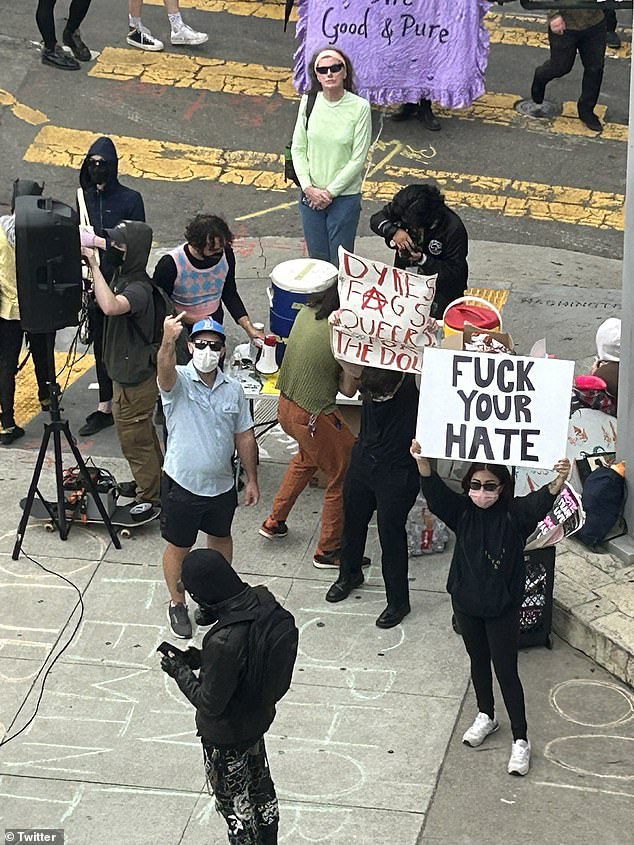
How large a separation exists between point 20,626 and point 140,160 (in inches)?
265

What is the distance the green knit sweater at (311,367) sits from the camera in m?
8.16

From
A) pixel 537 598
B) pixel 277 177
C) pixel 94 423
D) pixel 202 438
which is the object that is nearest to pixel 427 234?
pixel 202 438

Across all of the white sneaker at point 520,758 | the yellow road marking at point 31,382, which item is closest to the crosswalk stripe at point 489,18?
the yellow road marking at point 31,382

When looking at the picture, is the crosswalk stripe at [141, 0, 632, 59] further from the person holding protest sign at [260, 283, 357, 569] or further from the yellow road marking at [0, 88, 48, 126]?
the person holding protest sign at [260, 283, 357, 569]

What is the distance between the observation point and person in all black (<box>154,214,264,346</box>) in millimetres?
8742

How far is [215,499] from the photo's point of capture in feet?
25.6

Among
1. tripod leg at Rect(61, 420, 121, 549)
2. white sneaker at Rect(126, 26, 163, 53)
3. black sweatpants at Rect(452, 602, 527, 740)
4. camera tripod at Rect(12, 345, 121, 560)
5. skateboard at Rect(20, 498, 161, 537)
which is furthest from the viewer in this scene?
white sneaker at Rect(126, 26, 163, 53)

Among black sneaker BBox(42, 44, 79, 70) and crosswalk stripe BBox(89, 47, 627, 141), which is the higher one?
black sneaker BBox(42, 44, 79, 70)

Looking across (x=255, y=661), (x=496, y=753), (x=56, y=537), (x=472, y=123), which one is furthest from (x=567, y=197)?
(x=255, y=661)

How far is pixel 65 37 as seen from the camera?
50.3 ft

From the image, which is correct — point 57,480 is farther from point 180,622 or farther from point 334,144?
point 334,144

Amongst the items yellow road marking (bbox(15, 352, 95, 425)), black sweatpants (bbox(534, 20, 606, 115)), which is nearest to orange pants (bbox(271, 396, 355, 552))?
yellow road marking (bbox(15, 352, 95, 425))

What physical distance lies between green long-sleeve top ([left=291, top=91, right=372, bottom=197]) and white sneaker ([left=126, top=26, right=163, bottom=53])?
5.96 meters

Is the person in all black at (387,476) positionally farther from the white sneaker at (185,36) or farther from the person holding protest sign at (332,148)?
the white sneaker at (185,36)
